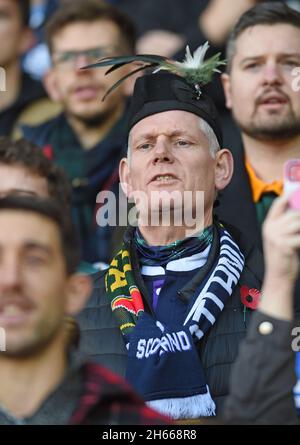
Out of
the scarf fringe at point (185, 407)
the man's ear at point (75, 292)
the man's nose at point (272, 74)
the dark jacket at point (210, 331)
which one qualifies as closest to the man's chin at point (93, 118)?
the man's nose at point (272, 74)

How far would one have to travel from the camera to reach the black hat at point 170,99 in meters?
4.51

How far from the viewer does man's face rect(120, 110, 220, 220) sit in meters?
4.41

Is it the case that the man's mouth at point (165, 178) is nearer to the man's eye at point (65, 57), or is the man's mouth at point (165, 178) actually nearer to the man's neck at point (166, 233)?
the man's neck at point (166, 233)

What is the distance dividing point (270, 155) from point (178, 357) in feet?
4.70

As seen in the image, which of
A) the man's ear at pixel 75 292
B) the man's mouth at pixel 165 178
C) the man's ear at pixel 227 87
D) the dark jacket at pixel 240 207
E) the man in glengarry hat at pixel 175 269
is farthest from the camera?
the man's ear at pixel 227 87

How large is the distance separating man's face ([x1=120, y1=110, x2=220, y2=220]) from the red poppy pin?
1.20 ft

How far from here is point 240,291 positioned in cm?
430

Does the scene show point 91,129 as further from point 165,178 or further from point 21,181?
point 21,181

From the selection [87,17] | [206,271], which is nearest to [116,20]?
[87,17]

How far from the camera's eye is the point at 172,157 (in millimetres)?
4414

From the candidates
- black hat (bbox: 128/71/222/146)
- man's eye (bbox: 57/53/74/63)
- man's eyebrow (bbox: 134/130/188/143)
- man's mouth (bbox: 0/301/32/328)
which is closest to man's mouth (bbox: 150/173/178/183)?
man's eyebrow (bbox: 134/130/188/143)

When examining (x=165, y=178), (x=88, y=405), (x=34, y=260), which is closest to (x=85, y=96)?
(x=165, y=178)

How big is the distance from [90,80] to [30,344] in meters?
2.75

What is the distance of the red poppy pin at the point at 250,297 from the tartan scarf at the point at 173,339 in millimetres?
49
